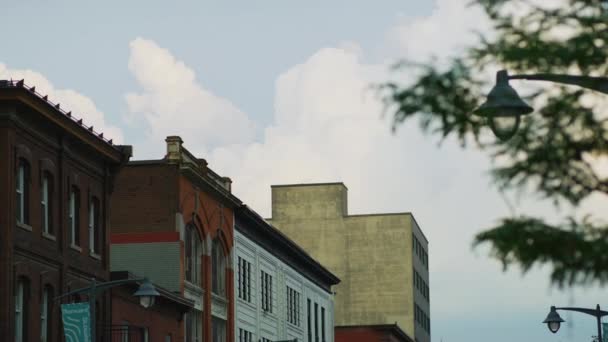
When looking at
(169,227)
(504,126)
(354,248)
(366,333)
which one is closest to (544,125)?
(504,126)

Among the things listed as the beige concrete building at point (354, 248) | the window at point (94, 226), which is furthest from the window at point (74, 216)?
the beige concrete building at point (354, 248)

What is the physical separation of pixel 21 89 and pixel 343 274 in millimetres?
80544

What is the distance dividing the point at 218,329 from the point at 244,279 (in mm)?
5060

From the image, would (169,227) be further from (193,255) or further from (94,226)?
(94,226)

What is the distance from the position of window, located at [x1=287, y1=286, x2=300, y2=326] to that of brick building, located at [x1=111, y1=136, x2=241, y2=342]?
699 inches

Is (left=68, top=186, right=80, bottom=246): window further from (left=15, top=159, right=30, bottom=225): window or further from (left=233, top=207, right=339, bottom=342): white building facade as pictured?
(left=233, top=207, right=339, bottom=342): white building facade

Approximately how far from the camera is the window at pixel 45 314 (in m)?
43.7

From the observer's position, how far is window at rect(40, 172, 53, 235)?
44.2 m

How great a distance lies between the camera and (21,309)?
42031 millimetres

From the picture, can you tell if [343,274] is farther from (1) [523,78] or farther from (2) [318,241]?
(1) [523,78]

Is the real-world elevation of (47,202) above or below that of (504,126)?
above

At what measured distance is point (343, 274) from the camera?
120375 mm

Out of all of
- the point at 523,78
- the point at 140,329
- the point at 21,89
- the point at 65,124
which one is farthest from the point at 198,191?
the point at 523,78

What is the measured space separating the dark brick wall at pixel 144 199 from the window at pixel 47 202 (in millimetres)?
11797
